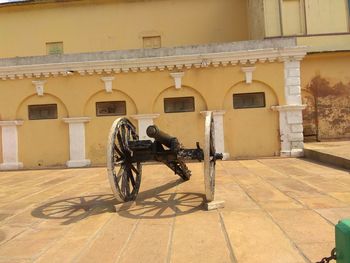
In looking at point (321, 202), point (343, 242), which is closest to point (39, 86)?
point (321, 202)

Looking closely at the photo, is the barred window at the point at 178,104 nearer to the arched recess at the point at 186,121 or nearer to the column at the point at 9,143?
the arched recess at the point at 186,121

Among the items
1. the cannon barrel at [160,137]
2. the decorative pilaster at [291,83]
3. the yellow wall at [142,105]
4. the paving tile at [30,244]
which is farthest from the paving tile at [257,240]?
the decorative pilaster at [291,83]

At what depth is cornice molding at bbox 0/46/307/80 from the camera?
1275cm

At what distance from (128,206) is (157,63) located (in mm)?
7583

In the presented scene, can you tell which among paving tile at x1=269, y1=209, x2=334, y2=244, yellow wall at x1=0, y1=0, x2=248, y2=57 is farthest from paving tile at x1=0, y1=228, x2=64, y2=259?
yellow wall at x1=0, y1=0, x2=248, y2=57

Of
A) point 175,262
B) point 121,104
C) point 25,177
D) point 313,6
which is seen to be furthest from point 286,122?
point 175,262

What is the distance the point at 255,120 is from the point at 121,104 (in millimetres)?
4754

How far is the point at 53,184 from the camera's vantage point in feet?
30.9

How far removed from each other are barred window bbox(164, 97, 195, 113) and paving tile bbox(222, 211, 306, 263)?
792 cm

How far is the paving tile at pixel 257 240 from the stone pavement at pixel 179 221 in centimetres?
1

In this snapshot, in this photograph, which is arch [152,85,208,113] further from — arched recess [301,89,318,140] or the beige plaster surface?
arched recess [301,89,318,140]

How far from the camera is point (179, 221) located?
5.42 metres

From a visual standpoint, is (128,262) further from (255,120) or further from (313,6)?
(313,6)

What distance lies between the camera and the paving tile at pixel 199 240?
4066mm
